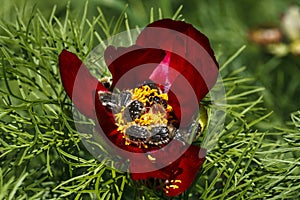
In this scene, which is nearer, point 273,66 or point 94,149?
point 94,149

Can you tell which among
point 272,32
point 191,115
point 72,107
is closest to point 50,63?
point 72,107

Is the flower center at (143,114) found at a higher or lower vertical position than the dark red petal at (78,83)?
lower

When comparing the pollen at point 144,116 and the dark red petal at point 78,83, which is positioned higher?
the dark red petal at point 78,83

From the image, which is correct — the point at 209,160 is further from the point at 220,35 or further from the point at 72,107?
the point at 220,35

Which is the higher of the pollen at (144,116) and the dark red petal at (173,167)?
the pollen at (144,116)
